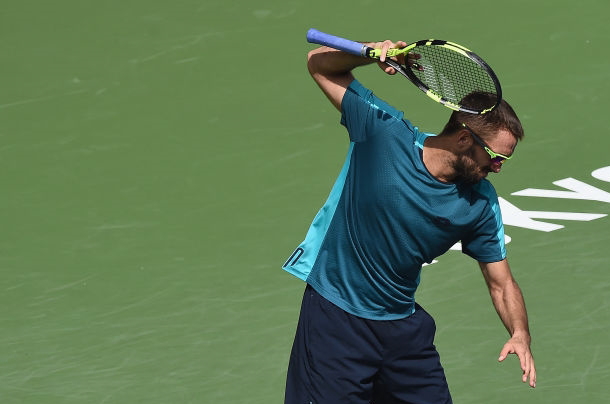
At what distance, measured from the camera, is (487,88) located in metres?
7.09

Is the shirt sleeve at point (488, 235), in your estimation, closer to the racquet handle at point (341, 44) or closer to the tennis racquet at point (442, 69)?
the tennis racquet at point (442, 69)

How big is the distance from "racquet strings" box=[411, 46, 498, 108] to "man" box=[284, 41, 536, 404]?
17cm

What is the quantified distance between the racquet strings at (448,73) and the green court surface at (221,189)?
8.13 ft

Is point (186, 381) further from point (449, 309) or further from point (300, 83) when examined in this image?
point (300, 83)

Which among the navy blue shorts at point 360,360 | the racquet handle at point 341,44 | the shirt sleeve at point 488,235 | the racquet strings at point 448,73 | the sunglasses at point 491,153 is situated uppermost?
the racquet handle at point 341,44

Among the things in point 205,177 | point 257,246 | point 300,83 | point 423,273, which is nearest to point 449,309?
point 423,273

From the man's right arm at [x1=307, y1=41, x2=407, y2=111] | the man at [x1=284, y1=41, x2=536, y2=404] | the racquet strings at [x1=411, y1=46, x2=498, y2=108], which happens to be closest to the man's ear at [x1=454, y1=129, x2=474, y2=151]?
the man at [x1=284, y1=41, x2=536, y2=404]

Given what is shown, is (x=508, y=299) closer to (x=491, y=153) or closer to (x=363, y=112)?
(x=491, y=153)

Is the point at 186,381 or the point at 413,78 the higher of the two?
the point at 413,78

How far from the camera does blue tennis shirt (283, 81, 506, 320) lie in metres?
7.11

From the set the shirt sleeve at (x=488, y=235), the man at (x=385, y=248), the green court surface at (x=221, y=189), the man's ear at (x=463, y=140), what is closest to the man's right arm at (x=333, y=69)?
the man at (x=385, y=248)

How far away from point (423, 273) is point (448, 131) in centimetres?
362

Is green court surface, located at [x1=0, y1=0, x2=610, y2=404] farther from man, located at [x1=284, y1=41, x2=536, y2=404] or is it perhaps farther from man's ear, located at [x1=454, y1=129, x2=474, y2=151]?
man's ear, located at [x1=454, y1=129, x2=474, y2=151]

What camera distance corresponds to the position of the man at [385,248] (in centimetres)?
710
